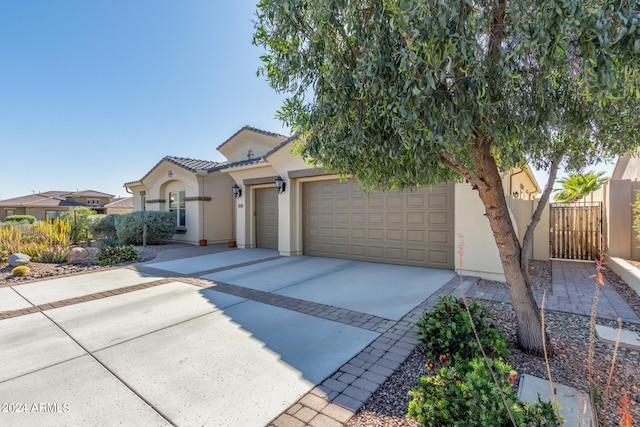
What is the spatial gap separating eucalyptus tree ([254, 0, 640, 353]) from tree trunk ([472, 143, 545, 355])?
13 mm

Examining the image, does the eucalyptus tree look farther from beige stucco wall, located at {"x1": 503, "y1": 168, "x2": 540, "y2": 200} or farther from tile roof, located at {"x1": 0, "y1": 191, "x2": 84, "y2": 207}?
tile roof, located at {"x1": 0, "y1": 191, "x2": 84, "y2": 207}

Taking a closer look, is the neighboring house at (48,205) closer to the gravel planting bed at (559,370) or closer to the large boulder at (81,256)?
the large boulder at (81,256)

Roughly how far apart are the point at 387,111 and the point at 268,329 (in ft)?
11.0

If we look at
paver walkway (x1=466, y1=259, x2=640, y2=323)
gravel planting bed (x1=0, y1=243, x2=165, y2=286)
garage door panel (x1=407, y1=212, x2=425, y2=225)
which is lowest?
paver walkway (x1=466, y1=259, x2=640, y2=323)

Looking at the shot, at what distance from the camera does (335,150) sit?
3363 mm

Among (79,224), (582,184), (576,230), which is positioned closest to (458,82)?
(576,230)

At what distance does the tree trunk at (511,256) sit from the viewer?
11.0ft

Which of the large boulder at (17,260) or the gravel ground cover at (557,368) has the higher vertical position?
the large boulder at (17,260)

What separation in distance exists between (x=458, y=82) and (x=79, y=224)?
17.6 meters

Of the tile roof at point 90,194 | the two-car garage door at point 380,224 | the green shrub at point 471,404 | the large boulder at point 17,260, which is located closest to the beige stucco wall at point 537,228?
the two-car garage door at point 380,224

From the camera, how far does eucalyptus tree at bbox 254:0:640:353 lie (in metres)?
1.92

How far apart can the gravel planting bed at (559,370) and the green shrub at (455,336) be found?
0.19 meters

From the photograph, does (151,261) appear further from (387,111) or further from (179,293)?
(387,111)

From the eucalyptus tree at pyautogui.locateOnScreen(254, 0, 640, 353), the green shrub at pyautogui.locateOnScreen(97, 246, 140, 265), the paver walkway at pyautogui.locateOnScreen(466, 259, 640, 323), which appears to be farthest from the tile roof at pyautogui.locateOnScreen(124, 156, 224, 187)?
the paver walkway at pyautogui.locateOnScreen(466, 259, 640, 323)
